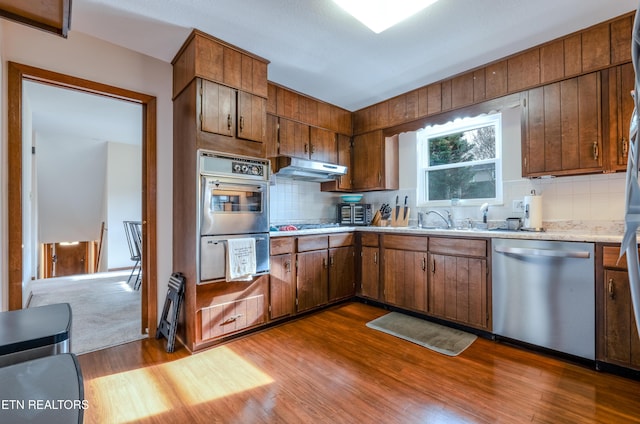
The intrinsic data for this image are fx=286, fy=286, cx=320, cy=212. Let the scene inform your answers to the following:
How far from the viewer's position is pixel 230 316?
2.50 meters

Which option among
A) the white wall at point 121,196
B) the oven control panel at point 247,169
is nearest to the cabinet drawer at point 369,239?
the oven control panel at point 247,169

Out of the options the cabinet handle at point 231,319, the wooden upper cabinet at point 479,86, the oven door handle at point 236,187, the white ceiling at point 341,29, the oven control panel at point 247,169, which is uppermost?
the white ceiling at point 341,29

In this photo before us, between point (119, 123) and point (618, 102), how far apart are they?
6.18 meters

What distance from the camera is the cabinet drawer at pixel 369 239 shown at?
134 inches

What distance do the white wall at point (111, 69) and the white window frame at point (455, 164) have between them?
9.54 ft

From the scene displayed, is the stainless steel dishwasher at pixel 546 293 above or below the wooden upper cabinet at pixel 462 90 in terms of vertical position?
below

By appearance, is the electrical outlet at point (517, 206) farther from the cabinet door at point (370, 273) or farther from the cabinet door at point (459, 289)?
the cabinet door at point (370, 273)

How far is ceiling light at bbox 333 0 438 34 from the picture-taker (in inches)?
77.0

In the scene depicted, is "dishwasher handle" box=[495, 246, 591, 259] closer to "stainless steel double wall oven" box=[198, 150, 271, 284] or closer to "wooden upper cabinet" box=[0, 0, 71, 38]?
"stainless steel double wall oven" box=[198, 150, 271, 284]

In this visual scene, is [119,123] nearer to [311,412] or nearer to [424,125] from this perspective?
[424,125]

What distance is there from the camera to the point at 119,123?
474 centimetres

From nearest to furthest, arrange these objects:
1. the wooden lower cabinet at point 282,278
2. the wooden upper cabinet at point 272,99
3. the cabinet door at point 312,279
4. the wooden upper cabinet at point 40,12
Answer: the wooden upper cabinet at point 40,12
the wooden lower cabinet at point 282,278
the cabinet door at point 312,279
the wooden upper cabinet at point 272,99

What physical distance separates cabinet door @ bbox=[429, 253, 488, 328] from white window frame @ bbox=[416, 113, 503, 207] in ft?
2.82

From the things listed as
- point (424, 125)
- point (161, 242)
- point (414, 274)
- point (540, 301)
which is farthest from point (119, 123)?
point (540, 301)
